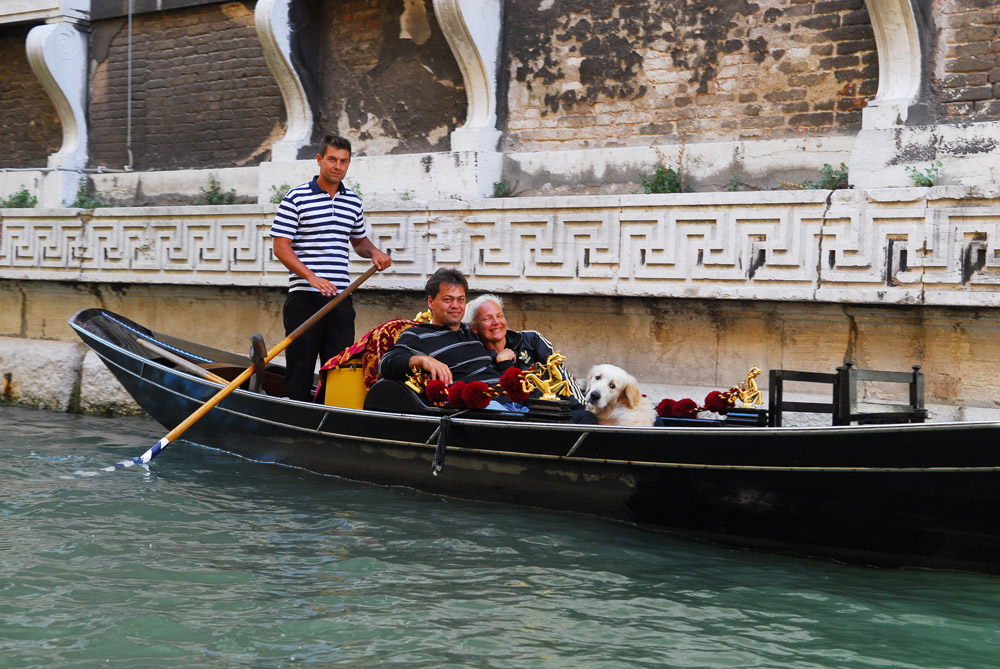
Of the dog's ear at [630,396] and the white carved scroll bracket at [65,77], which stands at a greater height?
the white carved scroll bracket at [65,77]

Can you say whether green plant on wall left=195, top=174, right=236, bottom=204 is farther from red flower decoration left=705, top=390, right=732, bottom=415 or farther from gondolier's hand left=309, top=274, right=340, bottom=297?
red flower decoration left=705, top=390, right=732, bottom=415

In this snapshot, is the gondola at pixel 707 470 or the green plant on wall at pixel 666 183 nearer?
the gondola at pixel 707 470

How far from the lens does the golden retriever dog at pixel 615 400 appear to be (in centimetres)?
405

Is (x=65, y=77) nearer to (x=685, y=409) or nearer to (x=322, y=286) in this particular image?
(x=322, y=286)

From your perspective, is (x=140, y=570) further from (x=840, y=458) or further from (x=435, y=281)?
(x=840, y=458)

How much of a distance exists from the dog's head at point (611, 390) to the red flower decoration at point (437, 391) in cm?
56

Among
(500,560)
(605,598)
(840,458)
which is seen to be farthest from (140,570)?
(840,458)

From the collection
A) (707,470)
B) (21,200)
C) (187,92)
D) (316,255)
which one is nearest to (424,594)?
(707,470)

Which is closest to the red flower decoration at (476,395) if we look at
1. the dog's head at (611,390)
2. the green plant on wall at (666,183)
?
the dog's head at (611,390)

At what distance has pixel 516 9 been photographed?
6.17 m

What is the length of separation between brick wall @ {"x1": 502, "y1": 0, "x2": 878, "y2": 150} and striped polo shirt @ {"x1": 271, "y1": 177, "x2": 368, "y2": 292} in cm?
137

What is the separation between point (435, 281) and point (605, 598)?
1732 mm

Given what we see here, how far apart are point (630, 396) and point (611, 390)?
0.08 meters

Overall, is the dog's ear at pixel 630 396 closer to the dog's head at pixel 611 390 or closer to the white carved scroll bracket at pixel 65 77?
the dog's head at pixel 611 390
